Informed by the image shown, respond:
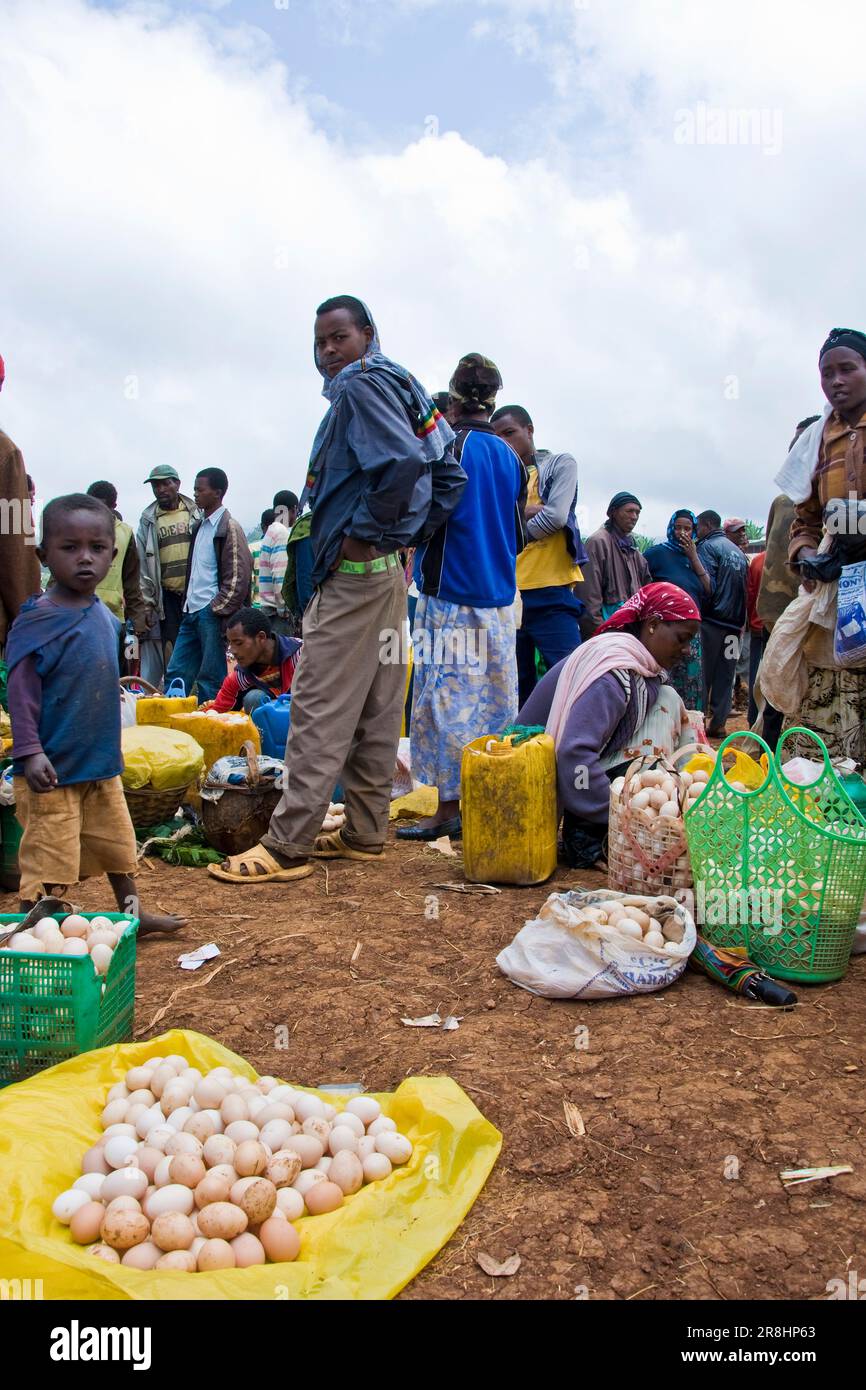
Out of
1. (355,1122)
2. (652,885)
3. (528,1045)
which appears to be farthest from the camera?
(652,885)

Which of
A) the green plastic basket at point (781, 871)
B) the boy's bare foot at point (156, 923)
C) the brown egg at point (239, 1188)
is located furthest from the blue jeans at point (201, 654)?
the brown egg at point (239, 1188)

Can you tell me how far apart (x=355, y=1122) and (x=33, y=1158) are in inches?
28.3

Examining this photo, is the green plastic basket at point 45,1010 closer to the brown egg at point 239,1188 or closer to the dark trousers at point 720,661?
the brown egg at point 239,1188

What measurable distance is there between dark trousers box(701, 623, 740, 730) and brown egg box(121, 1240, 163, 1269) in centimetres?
807

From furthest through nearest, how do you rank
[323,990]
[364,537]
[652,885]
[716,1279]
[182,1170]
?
[364,537], [652,885], [323,990], [182,1170], [716,1279]

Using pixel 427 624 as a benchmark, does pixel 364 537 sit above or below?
above

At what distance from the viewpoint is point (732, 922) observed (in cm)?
332

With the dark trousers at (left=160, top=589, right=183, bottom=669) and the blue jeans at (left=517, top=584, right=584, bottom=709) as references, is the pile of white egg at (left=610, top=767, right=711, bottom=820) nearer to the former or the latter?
the blue jeans at (left=517, top=584, right=584, bottom=709)

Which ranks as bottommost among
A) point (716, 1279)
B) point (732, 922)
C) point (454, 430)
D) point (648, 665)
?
point (716, 1279)

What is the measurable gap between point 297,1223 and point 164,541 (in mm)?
7656

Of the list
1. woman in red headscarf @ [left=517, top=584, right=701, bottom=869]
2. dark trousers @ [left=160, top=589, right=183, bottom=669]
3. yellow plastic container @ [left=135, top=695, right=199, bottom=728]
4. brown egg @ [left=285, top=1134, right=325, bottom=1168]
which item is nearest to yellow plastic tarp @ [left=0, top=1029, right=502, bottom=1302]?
brown egg @ [left=285, top=1134, right=325, bottom=1168]

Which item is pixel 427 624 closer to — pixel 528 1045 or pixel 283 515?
pixel 528 1045

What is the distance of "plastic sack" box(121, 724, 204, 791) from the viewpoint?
16.2 feet

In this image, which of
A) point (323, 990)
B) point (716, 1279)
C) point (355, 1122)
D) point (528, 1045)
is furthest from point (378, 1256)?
point (323, 990)
